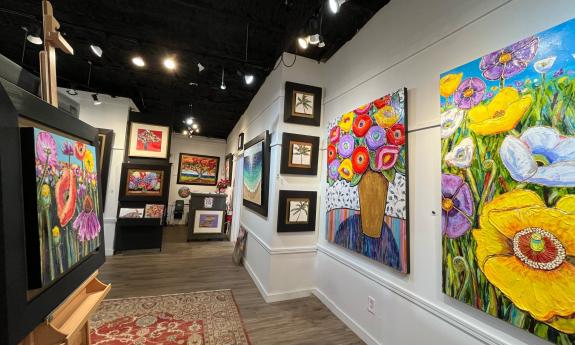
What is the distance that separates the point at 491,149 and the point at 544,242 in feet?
1.68

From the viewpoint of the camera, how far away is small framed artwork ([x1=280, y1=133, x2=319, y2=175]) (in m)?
3.01

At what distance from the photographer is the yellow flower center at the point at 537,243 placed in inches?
43.4

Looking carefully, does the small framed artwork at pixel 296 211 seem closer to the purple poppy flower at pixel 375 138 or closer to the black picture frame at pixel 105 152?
the purple poppy flower at pixel 375 138

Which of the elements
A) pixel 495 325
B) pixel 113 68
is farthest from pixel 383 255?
pixel 113 68

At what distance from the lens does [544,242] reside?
3.59ft

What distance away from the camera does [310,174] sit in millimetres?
3119

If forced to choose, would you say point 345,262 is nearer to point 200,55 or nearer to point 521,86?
point 521,86

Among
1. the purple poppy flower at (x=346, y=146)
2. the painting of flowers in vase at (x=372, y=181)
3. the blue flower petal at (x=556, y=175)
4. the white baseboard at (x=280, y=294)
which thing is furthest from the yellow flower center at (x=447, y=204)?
the white baseboard at (x=280, y=294)

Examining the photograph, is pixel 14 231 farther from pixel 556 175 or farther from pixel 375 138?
pixel 375 138

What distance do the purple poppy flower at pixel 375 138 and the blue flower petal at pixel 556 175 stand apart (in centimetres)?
105

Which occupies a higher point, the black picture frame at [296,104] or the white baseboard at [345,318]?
the black picture frame at [296,104]

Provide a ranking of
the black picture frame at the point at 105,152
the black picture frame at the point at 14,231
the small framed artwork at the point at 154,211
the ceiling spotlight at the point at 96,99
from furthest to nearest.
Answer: the small framed artwork at the point at 154,211 < the black picture frame at the point at 105,152 < the ceiling spotlight at the point at 96,99 < the black picture frame at the point at 14,231

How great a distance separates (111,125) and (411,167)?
17.4 ft

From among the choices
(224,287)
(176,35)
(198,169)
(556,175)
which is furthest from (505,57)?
Answer: (198,169)
